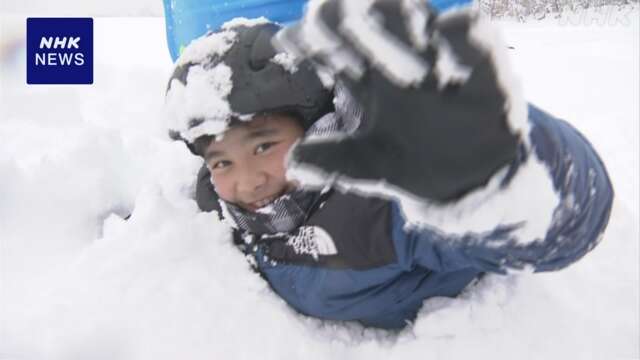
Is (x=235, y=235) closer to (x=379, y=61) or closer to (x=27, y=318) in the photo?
(x=27, y=318)

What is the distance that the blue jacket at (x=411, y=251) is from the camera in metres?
0.44

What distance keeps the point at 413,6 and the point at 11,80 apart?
6.45 ft

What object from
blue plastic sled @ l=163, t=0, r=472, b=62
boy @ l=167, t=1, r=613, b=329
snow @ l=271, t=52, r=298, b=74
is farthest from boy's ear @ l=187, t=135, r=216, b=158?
blue plastic sled @ l=163, t=0, r=472, b=62

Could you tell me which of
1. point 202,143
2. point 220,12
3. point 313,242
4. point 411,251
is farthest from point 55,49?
point 411,251

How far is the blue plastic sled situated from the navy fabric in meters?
0.61

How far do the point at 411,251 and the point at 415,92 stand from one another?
0.30m

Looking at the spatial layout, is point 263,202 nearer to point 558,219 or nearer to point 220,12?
point 558,219

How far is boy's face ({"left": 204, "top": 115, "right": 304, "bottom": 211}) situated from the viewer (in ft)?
2.16

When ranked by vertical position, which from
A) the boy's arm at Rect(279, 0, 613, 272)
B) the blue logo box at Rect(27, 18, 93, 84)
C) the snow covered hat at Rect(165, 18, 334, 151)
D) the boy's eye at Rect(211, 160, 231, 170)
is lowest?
the blue logo box at Rect(27, 18, 93, 84)

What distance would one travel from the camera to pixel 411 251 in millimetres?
599

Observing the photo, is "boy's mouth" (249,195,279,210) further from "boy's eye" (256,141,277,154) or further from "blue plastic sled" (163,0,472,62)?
"blue plastic sled" (163,0,472,62)

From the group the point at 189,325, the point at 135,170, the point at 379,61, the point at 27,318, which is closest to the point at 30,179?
the point at 135,170

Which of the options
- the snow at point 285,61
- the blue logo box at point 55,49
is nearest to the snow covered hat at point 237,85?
the snow at point 285,61

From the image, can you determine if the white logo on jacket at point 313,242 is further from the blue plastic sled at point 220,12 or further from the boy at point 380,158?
the blue plastic sled at point 220,12
